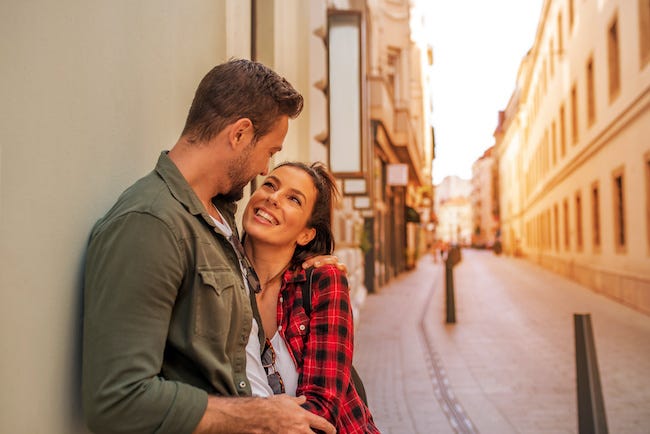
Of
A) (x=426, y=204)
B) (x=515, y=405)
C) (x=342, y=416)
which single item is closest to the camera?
(x=342, y=416)

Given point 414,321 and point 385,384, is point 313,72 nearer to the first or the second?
point 385,384

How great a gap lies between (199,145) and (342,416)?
0.98m

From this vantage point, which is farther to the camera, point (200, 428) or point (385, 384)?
point (385, 384)

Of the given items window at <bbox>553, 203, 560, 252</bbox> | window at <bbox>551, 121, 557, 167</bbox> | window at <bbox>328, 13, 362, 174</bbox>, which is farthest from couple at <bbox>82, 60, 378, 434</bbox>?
window at <bbox>553, 203, 560, 252</bbox>

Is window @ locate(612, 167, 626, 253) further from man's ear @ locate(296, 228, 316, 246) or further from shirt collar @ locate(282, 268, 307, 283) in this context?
shirt collar @ locate(282, 268, 307, 283)

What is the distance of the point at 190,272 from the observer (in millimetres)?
1772

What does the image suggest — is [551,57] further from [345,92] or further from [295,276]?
[295,276]

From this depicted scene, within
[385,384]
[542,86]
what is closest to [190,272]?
[385,384]

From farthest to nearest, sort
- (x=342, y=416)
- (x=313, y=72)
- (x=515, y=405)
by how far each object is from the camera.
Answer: (x=313, y=72), (x=515, y=405), (x=342, y=416)

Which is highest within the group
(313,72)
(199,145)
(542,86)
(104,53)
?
(542,86)

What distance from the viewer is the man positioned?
1.57m

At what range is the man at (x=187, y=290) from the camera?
1565mm

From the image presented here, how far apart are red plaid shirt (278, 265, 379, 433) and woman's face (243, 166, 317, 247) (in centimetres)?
16

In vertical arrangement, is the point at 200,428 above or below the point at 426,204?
below
